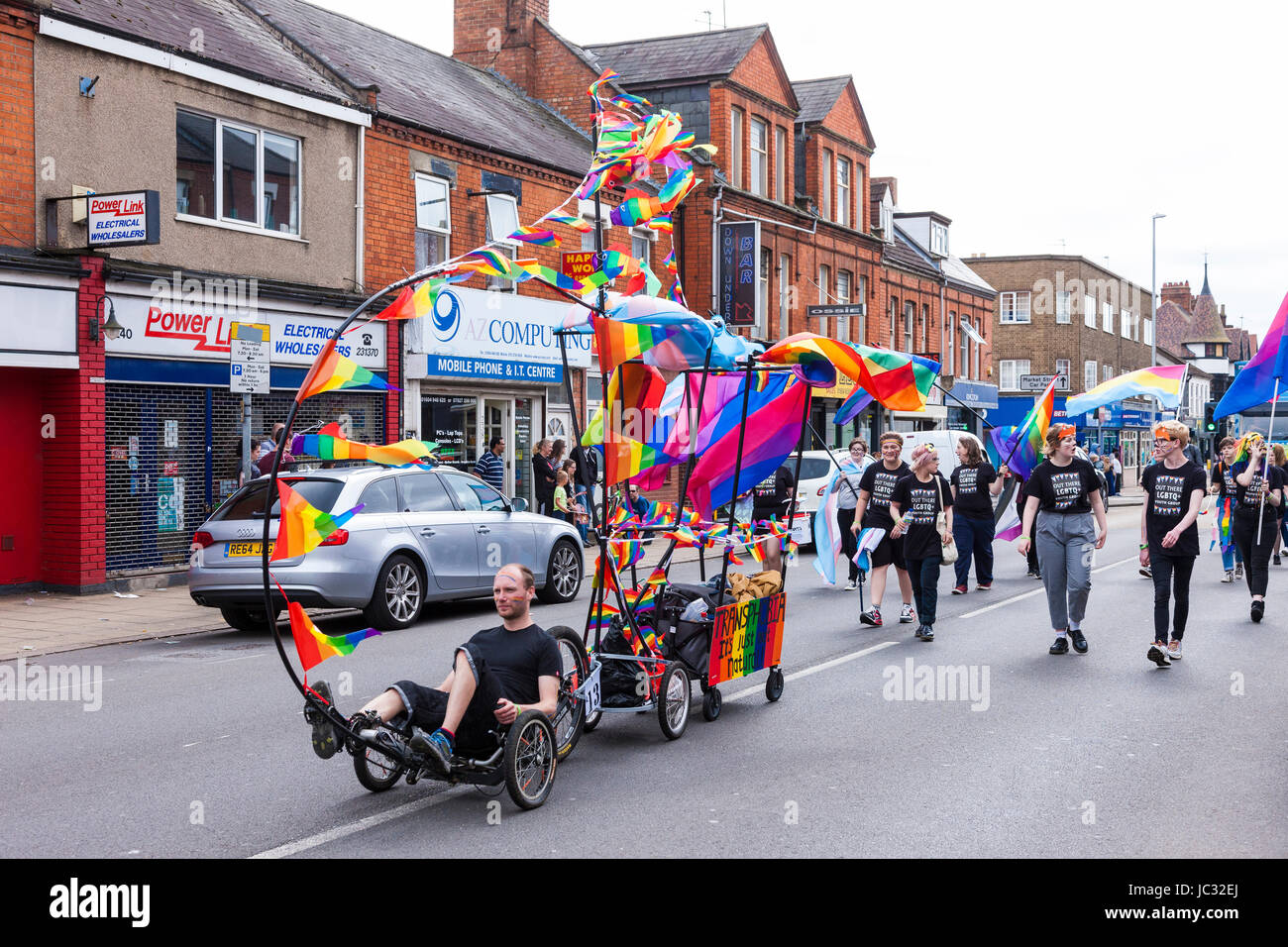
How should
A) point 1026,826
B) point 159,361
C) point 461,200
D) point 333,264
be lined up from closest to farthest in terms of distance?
point 1026,826 < point 159,361 < point 333,264 < point 461,200

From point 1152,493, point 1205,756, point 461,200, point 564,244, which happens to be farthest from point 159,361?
point 1205,756

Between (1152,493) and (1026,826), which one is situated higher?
(1152,493)

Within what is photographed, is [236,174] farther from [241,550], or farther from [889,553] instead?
[889,553]

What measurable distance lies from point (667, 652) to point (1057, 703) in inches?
106

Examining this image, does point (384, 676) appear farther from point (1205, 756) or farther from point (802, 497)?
point (802, 497)

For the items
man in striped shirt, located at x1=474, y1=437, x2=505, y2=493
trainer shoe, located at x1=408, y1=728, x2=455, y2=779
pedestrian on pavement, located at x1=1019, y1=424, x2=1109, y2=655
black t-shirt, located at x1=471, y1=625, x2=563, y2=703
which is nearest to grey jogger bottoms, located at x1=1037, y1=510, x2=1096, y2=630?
pedestrian on pavement, located at x1=1019, y1=424, x2=1109, y2=655

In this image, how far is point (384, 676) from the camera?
9.38 m

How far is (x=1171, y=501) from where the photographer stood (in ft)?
32.0

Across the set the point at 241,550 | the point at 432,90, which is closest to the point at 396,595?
the point at 241,550

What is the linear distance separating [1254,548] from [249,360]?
1036 cm

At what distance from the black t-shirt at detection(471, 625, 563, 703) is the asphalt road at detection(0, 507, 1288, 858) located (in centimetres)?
53

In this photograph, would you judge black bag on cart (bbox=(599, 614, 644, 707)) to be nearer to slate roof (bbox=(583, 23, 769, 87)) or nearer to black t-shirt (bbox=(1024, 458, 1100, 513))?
black t-shirt (bbox=(1024, 458, 1100, 513))

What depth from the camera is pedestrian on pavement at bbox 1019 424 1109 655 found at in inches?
404

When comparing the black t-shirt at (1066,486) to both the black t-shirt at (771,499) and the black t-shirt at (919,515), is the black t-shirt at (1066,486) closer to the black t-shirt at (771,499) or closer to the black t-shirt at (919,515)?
the black t-shirt at (919,515)
